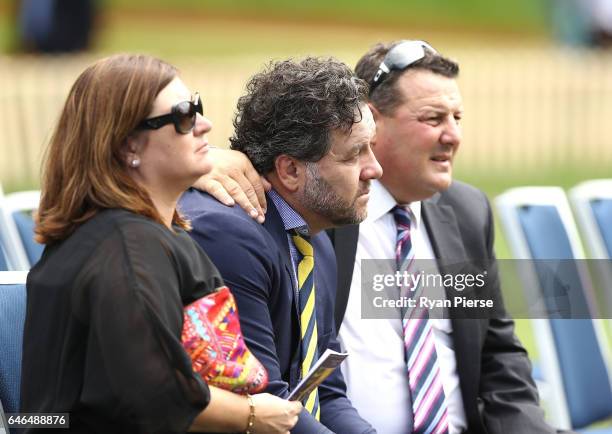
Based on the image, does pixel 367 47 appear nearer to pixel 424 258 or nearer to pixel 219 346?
pixel 424 258

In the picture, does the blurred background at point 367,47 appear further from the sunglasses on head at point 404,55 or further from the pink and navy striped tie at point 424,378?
the sunglasses on head at point 404,55

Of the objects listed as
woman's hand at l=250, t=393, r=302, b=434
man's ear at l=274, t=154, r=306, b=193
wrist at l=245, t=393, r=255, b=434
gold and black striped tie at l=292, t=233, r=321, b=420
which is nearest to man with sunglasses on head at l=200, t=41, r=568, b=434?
gold and black striped tie at l=292, t=233, r=321, b=420

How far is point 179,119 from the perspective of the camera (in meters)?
2.77

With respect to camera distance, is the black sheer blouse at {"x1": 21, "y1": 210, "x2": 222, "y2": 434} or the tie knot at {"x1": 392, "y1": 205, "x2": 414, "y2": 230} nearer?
the black sheer blouse at {"x1": 21, "y1": 210, "x2": 222, "y2": 434}

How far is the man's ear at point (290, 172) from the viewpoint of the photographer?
3438 mm

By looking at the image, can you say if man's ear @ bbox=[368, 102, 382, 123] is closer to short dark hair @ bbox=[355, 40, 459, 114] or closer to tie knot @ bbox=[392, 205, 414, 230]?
short dark hair @ bbox=[355, 40, 459, 114]

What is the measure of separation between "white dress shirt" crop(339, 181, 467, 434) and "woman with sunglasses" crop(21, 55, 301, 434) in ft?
3.18

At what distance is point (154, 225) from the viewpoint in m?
2.64

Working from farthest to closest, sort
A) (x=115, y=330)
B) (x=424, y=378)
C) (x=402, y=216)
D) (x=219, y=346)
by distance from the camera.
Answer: (x=402, y=216)
(x=424, y=378)
(x=219, y=346)
(x=115, y=330)

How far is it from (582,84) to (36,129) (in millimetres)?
6300

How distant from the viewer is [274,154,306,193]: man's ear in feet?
11.3

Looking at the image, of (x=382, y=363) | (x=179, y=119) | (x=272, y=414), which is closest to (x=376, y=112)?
(x=382, y=363)

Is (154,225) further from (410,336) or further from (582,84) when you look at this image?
(582,84)

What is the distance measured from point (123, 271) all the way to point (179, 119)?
0.43 metres
